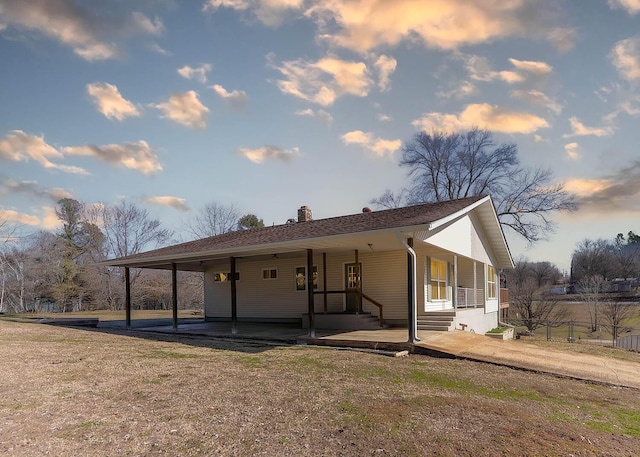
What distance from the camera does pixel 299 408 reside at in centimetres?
569

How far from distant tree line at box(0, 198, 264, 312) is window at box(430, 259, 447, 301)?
2547 cm

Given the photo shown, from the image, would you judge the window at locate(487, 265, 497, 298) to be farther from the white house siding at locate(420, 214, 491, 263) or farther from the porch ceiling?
the porch ceiling

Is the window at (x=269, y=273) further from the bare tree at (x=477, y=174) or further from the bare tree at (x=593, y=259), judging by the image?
the bare tree at (x=593, y=259)

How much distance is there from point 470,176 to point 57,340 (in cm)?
2972

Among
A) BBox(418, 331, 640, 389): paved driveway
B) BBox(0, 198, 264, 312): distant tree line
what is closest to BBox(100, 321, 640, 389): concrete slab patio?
BBox(418, 331, 640, 389): paved driveway

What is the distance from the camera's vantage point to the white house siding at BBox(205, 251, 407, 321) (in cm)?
1527

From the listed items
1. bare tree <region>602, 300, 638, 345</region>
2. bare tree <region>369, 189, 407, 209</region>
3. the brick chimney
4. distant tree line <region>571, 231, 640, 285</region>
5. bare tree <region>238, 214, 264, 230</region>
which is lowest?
bare tree <region>602, 300, 638, 345</region>

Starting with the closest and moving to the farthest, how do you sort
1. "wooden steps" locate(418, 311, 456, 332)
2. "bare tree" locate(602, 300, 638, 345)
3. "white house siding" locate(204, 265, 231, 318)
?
"wooden steps" locate(418, 311, 456, 332)
"white house siding" locate(204, 265, 231, 318)
"bare tree" locate(602, 300, 638, 345)

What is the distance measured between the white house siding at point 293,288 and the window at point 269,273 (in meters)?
0.15

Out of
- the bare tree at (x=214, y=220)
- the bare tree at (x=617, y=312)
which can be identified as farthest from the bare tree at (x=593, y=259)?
the bare tree at (x=214, y=220)

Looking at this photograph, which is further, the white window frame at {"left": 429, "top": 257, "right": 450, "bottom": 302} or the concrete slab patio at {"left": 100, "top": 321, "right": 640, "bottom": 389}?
the white window frame at {"left": 429, "top": 257, "right": 450, "bottom": 302}

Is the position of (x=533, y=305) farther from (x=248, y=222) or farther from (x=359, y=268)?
(x=359, y=268)

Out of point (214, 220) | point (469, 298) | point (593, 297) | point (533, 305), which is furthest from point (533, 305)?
point (214, 220)

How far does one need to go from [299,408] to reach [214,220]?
121 feet
